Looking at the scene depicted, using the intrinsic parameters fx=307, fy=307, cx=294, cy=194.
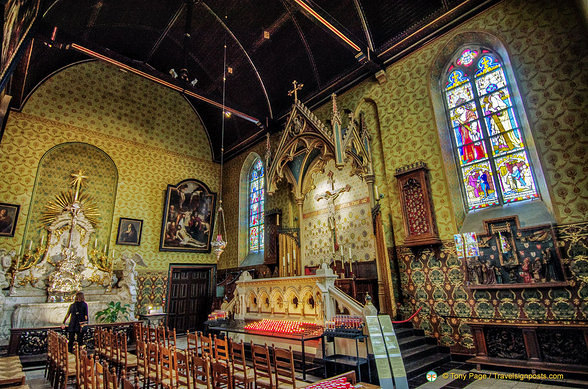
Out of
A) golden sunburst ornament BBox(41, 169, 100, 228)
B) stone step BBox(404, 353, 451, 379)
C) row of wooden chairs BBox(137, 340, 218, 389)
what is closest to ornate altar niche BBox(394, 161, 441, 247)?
stone step BBox(404, 353, 451, 379)

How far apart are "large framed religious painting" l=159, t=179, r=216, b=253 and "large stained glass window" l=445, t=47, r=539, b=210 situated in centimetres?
1034

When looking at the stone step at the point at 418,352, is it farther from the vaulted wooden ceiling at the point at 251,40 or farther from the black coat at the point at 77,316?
the vaulted wooden ceiling at the point at 251,40

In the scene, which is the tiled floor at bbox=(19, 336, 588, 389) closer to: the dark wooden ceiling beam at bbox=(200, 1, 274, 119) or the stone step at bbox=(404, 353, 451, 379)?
the stone step at bbox=(404, 353, 451, 379)

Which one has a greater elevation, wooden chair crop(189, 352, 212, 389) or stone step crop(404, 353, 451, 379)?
wooden chair crop(189, 352, 212, 389)

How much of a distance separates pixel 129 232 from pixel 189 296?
3519mm

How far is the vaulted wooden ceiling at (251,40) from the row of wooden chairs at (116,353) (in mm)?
6764

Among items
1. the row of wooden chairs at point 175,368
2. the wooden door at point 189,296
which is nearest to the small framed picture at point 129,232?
the wooden door at point 189,296

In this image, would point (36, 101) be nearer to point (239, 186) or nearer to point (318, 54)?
point (239, 186)

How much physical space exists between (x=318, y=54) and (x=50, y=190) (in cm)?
1012

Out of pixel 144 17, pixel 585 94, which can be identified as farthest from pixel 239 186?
pixel 585 94

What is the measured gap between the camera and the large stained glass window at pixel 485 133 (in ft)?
21.3

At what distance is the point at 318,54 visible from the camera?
1002 cm

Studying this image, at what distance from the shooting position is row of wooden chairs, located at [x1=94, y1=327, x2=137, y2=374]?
15.8ft

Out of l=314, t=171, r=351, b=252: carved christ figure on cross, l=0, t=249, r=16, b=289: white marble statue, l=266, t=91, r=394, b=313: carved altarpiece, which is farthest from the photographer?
l=314, t=171, r=351, b=252: carved christ figure on cross
